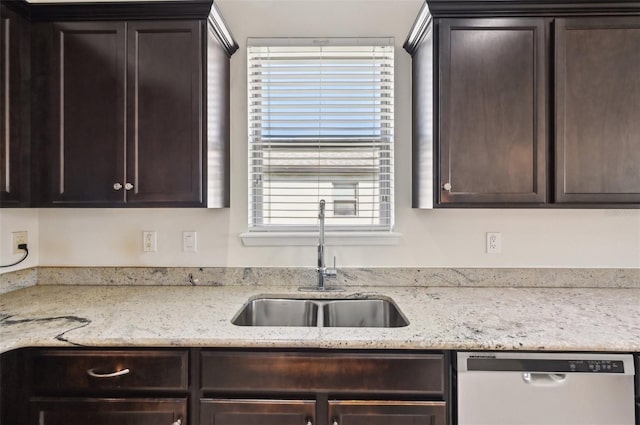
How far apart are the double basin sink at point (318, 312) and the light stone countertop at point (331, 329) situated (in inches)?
1.6

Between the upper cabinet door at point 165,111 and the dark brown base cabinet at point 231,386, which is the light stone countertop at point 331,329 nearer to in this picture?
the dark brown base cabinet at point 231,386

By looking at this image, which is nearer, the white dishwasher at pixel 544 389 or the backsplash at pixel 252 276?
the white dishwasher at pixel 544 389

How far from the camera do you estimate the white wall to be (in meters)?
1.89

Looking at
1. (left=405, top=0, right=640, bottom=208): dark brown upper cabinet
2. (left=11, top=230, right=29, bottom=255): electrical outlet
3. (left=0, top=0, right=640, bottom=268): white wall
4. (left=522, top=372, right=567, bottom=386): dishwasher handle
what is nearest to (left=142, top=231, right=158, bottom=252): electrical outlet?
(left=0, top=0, right=640, bottom=268): white wall

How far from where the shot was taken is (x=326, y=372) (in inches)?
46.4

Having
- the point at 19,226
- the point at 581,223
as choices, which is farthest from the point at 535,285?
the point at 19,226

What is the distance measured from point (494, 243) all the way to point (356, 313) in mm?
841

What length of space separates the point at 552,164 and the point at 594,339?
75cm

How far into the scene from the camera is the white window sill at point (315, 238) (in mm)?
1877

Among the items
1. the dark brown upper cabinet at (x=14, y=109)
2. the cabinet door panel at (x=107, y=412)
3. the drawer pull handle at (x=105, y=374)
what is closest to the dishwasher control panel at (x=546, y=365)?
the cabinet door panel at (x=107, y=412)

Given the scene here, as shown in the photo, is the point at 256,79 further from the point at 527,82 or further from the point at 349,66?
the point at 527,82

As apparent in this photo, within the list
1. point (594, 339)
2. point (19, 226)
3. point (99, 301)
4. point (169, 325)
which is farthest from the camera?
point (19, 226)

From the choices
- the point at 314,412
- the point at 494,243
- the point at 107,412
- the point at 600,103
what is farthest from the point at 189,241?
the point at 600,103

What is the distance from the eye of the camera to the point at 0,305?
59.9 inches
